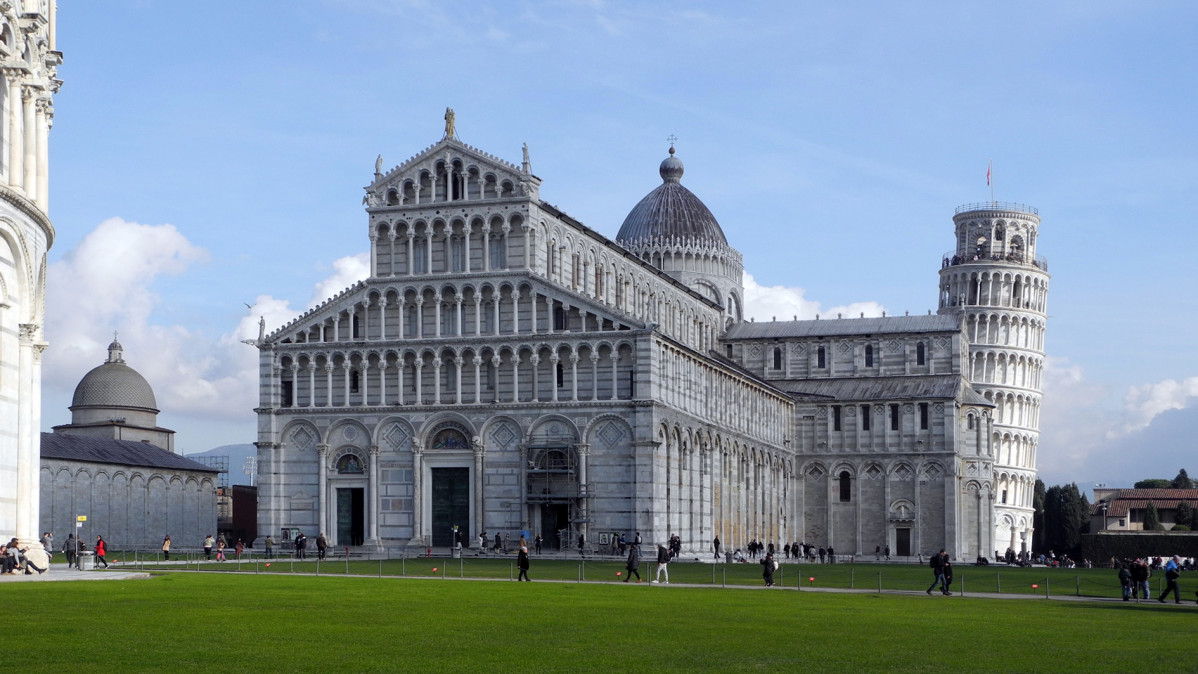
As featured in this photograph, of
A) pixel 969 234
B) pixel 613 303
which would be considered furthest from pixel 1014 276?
pixel 613 303

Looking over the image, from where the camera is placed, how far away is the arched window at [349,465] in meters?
83.3

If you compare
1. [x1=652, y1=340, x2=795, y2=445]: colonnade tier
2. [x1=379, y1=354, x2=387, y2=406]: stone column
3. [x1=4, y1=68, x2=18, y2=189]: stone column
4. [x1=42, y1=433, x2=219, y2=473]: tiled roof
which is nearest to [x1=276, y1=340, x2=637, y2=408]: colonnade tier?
[x1=379, y1=354, x2=387, y2=406]: stone column

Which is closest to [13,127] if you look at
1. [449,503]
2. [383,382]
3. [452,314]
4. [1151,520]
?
[452,314]

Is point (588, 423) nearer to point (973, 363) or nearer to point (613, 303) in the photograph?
point (613, 303)

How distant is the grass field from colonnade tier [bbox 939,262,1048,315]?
95209 millimetres

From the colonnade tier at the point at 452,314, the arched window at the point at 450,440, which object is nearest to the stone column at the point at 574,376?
the colonnade tier at the point at 452,314

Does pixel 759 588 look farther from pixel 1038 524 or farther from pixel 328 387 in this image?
pixel 1038 524

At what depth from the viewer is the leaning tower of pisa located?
443 feet

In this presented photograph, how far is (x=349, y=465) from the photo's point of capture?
83.4m

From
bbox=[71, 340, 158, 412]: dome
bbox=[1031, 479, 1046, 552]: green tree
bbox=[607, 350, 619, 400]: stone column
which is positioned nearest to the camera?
bbox=[607, 350, 619, 400]: stone column

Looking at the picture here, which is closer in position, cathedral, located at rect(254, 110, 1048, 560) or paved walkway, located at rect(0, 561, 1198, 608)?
paved walkway, located at rect(0, 561, 1198, 608)

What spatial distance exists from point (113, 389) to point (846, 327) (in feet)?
181

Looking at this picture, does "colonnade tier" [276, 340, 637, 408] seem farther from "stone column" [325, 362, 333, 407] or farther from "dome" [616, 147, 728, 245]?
"dome" [616, 147, 728, 245]

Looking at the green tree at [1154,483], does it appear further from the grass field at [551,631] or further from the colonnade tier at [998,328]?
the grass field at [551,631]
